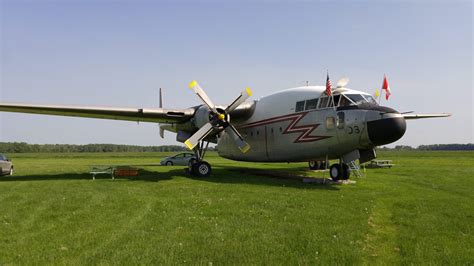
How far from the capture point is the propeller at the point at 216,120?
19.1m

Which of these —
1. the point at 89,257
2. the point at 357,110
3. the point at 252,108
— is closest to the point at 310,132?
the point at 357,110

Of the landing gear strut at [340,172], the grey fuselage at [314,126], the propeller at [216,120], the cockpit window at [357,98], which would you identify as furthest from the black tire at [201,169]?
the cockpit window at [357,98]

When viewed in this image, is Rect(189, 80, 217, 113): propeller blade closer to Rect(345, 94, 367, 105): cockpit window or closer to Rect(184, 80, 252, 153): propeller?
Rect(184, 80, 252, 153): propeller

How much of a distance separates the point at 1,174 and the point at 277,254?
2038 cm

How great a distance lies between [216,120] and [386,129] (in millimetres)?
8915

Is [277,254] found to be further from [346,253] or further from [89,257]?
[89,257]

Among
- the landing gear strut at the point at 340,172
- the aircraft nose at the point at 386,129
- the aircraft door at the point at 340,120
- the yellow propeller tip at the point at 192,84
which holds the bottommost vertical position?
the landing gear strut at the point at 340,172

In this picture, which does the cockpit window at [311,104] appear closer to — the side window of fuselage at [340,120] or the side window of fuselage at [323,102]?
the side window of fuselage at [323,102]

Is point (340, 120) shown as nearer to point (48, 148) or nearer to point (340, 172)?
point (340, 172)

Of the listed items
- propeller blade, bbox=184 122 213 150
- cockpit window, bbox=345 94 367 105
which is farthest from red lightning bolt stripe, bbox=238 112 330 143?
propeller blade, bbox=184 122 213 150

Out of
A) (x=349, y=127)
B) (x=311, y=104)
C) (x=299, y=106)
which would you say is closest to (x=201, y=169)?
(x=299, y=106)

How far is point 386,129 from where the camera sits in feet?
A: 47.6

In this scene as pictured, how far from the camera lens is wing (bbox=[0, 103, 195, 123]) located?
18547 mm

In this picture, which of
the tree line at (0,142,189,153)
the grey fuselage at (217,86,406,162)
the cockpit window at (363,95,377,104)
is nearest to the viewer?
the grey fuselage at (217,86,406,162)
